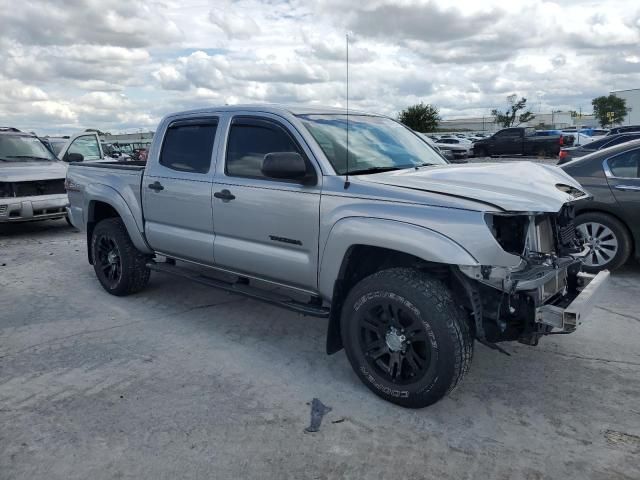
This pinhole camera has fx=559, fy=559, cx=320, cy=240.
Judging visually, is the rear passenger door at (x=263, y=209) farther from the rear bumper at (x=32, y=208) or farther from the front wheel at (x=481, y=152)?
the front wheel at (x=481, y=152)

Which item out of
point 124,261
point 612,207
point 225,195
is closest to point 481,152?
point 612,207

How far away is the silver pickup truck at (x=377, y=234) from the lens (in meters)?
3.30

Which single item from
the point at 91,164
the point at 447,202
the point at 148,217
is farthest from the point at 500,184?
the point at 91,164

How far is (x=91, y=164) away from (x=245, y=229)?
2825 millimetres

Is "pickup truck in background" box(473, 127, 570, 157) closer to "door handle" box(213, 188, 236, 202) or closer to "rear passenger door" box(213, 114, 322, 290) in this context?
"rear passenger door" box(213, 114, 322, 290)

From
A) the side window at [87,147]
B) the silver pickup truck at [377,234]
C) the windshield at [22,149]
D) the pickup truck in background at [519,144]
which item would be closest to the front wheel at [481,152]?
the pickup truck in background at [519,144]

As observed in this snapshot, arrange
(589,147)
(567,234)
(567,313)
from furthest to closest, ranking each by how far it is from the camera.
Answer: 1. (589,147)
2. (567,234)
3. (567,313)

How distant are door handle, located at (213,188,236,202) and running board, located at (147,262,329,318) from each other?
0.75 m

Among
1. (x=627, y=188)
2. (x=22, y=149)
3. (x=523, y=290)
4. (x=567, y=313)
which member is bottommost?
(x=567, y=313)

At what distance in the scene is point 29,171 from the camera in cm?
966

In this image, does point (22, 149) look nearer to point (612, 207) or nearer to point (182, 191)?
point (182, 191)

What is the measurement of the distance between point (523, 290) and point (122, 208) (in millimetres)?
4041

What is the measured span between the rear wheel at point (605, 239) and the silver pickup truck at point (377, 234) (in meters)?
2.59

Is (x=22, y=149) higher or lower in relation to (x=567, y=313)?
higher
